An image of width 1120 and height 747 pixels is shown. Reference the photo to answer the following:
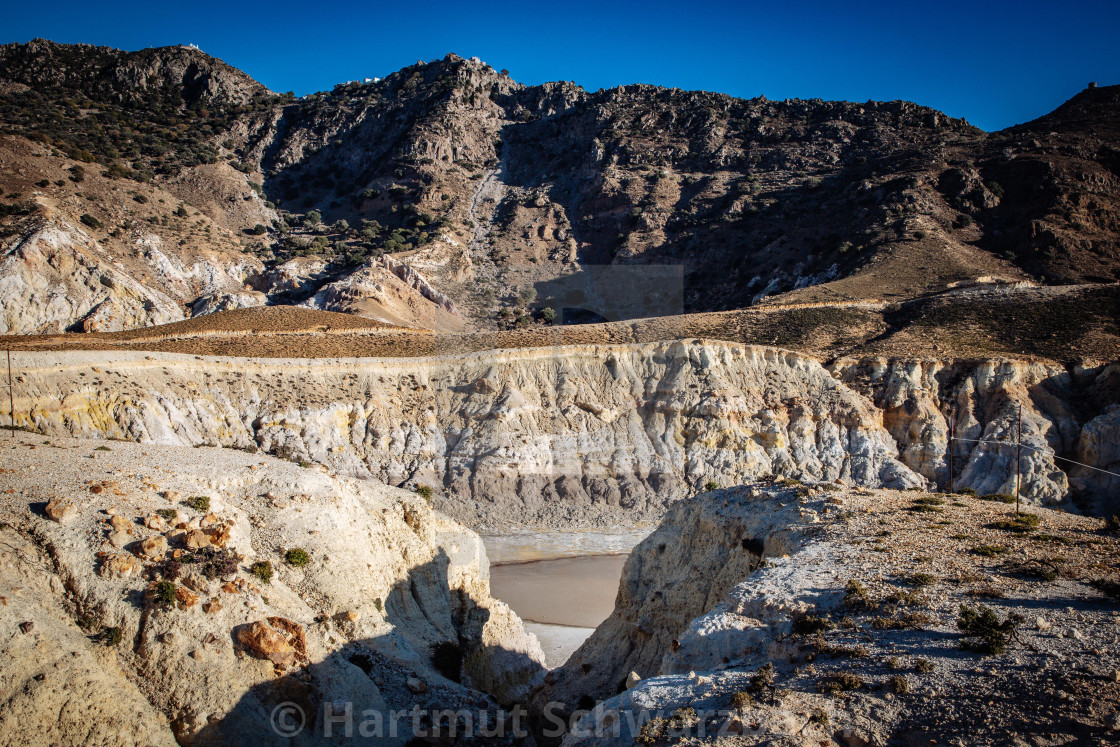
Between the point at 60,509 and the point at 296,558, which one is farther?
the point at 296,558

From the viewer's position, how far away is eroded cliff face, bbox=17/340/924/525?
123ft

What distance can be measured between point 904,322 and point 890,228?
25973 millimetres

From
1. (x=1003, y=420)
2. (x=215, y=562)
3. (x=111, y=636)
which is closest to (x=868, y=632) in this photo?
(x=215, y=562)

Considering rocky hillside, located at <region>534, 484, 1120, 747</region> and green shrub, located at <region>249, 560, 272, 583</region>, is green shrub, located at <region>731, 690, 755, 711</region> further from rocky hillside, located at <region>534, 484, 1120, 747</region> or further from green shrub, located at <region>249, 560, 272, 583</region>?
green shrub, located at <region>249, 560, 272, 583</region>

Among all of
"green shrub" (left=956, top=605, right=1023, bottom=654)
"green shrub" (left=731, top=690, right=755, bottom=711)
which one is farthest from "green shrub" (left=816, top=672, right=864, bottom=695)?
"green shrub" (left=956, top=605, right=1023, bottom=654)

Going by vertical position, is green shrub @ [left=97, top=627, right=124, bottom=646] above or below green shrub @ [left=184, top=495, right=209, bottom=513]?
below

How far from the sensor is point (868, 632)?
10469 millimetres

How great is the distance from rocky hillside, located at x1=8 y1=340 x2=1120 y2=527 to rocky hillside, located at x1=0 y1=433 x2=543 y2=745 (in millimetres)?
20821

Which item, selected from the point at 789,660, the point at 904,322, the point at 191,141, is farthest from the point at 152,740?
the point at 191,141

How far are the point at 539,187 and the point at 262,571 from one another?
94.2 m

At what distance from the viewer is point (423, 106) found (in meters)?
111

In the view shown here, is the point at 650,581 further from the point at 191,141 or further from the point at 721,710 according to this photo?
the point at 191,141

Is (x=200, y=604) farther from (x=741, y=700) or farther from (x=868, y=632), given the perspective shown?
(x=868, y=632)

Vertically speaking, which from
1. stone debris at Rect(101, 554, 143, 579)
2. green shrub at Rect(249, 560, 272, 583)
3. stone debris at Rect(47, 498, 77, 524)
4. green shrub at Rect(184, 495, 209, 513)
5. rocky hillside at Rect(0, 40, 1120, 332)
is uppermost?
rocky hillside at Rect(0, 40, 1120, 332)
